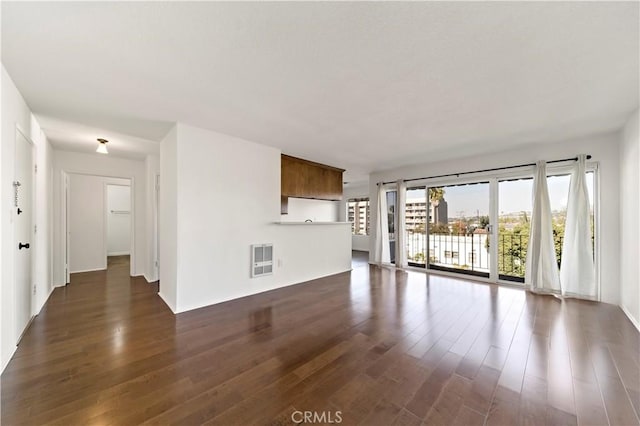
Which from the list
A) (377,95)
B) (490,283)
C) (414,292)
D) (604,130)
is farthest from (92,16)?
(490,283)

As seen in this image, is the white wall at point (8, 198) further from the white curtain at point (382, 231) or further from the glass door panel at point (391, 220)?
the glass door panel at point (391, 220)

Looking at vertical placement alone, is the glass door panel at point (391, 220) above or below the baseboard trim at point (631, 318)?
above

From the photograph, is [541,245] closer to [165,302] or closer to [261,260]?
[261,260]

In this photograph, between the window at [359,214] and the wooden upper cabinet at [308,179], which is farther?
the window at [359,214]

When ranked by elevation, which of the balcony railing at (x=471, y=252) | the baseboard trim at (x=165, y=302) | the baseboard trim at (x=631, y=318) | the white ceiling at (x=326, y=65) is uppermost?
the white ceiling at (x=326, y=65)

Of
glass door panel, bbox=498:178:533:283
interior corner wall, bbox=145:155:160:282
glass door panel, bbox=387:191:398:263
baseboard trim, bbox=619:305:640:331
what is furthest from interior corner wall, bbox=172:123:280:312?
baseboard trim, bbox=619:305:640:331

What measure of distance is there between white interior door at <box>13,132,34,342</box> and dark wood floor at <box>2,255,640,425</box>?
0.31 meters

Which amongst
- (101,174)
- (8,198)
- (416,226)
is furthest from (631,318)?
(101,174)

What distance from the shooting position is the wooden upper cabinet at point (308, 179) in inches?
185

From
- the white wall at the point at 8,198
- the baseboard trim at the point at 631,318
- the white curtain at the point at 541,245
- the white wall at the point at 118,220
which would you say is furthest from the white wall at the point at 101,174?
the baseboard trim at the point at 631,318

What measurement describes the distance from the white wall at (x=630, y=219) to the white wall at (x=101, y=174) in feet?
24.3

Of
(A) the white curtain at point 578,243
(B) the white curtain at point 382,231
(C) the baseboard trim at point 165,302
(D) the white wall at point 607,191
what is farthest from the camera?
(B) the white curtain at point 382,231

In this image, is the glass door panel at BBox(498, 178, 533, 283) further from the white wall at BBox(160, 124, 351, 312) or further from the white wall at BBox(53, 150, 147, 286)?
the white wall at BBox(53, 150, 147, 286)
